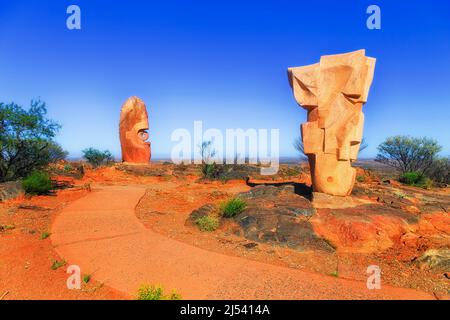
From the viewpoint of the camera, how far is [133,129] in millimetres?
22266

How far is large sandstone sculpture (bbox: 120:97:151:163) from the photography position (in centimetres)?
2216

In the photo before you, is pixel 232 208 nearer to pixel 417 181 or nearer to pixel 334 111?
pixel 334 111

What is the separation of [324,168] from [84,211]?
299 inches

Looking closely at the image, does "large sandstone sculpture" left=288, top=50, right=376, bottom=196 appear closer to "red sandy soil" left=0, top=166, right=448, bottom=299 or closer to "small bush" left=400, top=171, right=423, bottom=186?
"red sandy soil" left=0, top=166, right=448, bottom=299

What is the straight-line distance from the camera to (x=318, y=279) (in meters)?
4.92

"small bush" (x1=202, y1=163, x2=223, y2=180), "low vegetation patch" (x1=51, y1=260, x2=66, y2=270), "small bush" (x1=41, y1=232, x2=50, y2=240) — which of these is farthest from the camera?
"small bush" (x1=202, y1=163, x2=223, y2=180)

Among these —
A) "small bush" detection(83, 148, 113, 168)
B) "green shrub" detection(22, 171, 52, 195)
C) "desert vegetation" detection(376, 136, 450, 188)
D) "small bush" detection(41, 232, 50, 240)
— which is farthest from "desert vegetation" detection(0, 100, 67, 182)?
"desert vegetation" detection(376, 136, 450, 188)

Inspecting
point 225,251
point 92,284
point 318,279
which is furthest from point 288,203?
point 92,284

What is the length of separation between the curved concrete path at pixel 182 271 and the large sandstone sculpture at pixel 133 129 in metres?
15.2

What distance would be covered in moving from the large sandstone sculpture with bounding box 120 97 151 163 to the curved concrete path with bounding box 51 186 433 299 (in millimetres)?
15173

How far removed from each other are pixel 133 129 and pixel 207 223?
52.6ft

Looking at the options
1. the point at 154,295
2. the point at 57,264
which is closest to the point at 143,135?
the point at 57,264

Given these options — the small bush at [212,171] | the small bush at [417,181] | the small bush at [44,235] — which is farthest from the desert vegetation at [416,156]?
the small bush at [44,235]
